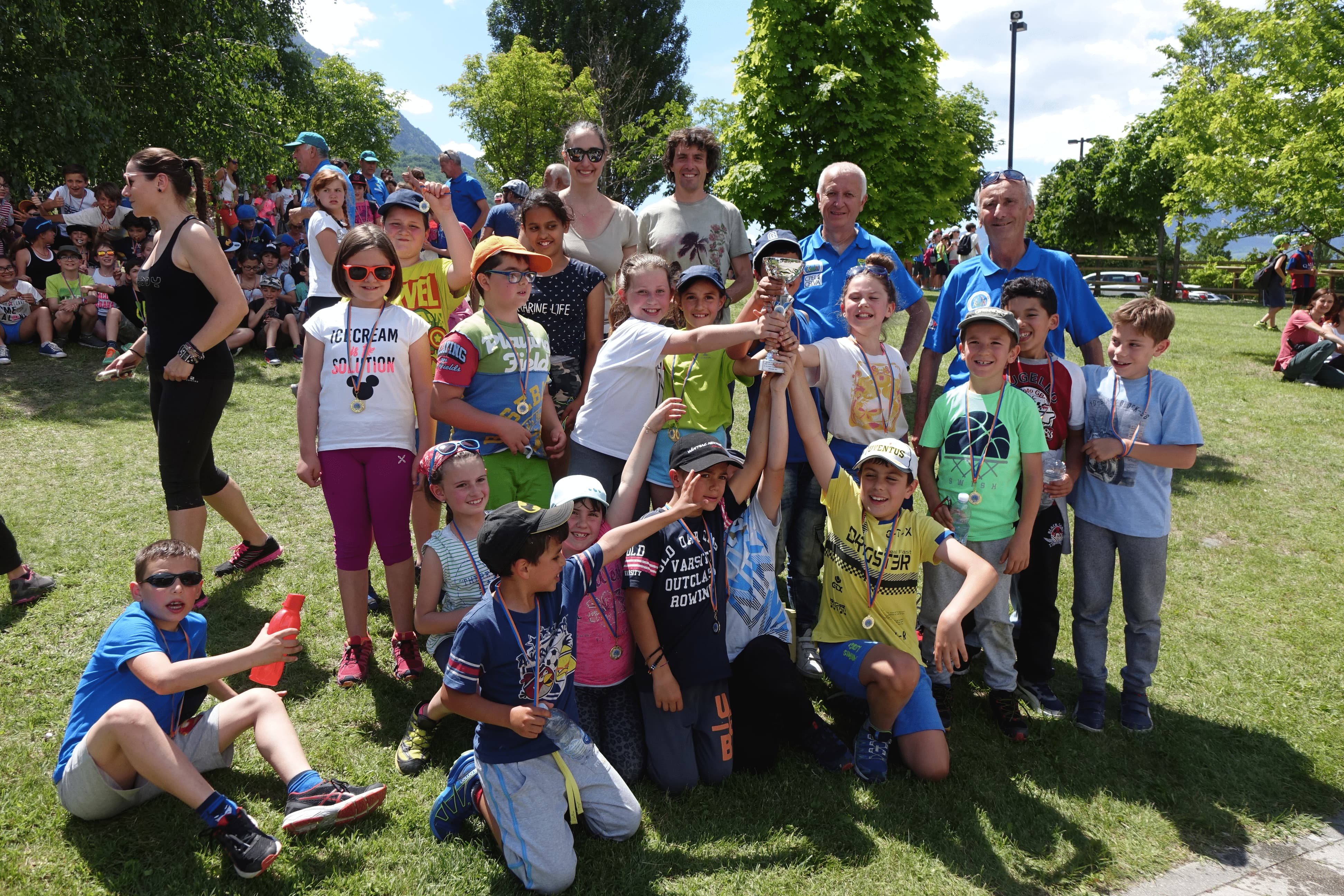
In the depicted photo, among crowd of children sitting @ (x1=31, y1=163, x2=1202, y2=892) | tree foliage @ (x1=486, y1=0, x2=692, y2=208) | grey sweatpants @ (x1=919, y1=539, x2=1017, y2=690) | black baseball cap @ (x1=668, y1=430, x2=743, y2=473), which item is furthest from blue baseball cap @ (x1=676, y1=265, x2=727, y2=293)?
tree foliage @ (x1=486, y1=0, x2=692, y2=208)

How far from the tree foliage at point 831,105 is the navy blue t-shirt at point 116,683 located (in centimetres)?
860

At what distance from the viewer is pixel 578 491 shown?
3303 millimetres

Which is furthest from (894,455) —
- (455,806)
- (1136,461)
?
(455,806)

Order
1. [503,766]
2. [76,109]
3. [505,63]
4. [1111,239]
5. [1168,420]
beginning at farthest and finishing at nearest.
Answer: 1. [1111,239]
2. [505,63]
3. [76,109]
4. [1168,420]
5. [503,766]

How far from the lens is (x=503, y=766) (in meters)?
2.94

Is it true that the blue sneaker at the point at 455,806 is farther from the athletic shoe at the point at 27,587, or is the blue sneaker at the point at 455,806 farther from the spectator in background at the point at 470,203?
the spectator in background at the point at 470,203

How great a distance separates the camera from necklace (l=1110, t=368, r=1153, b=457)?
13.0 feet

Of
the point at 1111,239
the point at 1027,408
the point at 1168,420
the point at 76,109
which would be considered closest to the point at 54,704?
the point at 1027,408

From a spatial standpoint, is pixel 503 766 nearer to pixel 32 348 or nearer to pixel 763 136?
pixel 763 136

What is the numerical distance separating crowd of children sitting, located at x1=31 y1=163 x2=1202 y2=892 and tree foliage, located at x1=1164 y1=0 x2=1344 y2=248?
12.6m

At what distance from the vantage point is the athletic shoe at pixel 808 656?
13.7 ft

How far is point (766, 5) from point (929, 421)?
766 centimetres

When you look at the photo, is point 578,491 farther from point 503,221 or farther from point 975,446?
point 503,221

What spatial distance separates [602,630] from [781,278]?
1.70 meters
